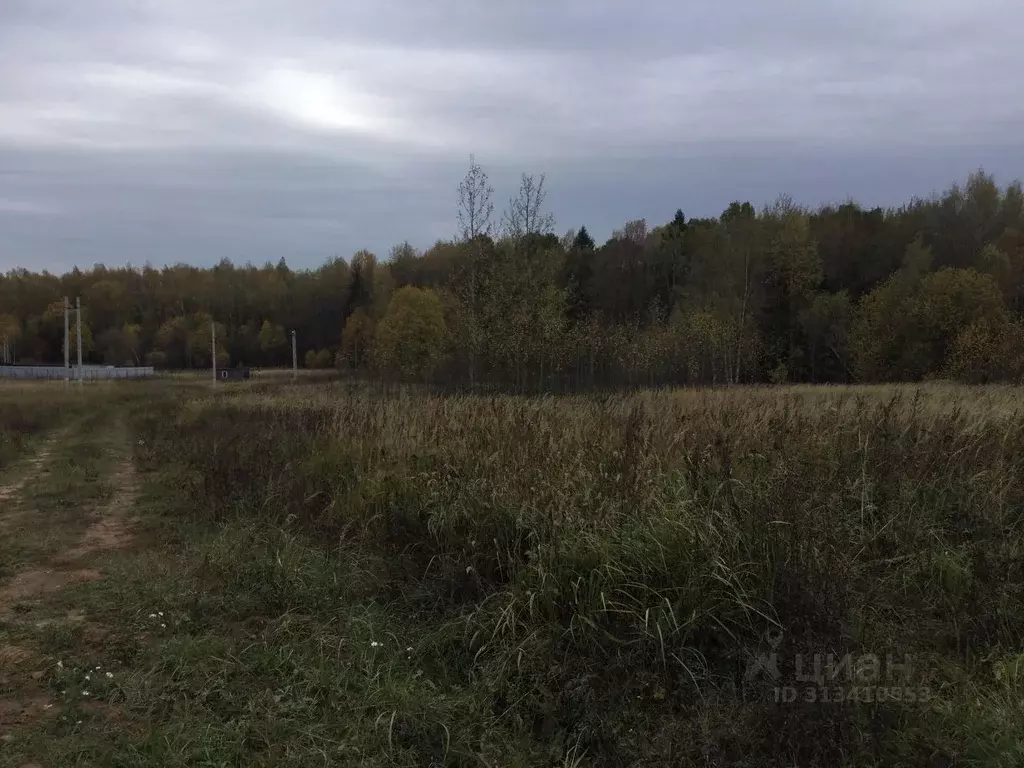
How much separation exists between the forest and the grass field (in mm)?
7721

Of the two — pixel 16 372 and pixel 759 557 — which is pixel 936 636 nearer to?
pixel 759 557

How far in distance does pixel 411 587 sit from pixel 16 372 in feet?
297

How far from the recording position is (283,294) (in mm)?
93312

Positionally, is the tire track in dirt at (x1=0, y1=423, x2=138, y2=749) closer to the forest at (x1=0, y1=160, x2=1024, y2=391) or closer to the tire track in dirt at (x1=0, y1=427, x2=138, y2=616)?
the tire track in dirt at (x1=0, y1=427, x2=138, y2=616)

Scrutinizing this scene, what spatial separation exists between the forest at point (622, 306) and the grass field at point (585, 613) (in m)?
7.72

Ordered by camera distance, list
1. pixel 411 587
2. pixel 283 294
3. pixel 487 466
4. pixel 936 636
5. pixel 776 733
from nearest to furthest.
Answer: pixel 776 733 → pixel 936 636 → pixel 411 587 → pixel 487 466 → pixel 283 294

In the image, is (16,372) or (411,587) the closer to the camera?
(411,587)

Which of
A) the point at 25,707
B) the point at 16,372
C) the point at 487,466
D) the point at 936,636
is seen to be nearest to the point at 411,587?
the point at 487,466

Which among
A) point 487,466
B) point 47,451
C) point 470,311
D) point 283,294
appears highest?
point 283,294

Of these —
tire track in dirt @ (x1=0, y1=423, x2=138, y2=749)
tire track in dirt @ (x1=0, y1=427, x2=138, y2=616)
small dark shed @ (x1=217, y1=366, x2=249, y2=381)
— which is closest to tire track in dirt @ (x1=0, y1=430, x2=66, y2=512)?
tire track in dirt @ (x1=0, y1=423, x2=138, y2=749)

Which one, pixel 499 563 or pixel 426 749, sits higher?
pixel 499 563

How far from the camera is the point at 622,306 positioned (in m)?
60.0

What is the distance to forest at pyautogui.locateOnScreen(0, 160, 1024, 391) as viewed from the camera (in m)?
17.7

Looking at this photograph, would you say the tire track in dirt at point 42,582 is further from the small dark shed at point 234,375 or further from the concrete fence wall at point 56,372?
the concrete fence wall at point 56,372
